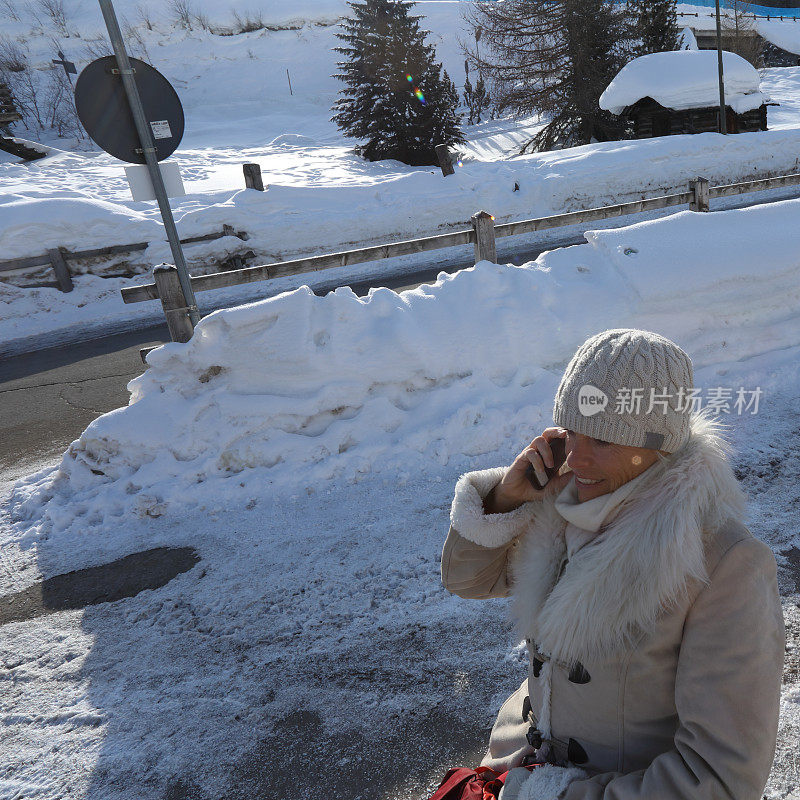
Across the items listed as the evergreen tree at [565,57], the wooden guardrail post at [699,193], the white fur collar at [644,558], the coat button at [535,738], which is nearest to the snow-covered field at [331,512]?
the coat button at [535,738]

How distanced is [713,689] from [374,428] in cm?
356

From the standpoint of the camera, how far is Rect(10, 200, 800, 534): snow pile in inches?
174

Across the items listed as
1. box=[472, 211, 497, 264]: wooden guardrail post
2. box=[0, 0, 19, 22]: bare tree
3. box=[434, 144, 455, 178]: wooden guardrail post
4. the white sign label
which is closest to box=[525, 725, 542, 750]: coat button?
the white sign label

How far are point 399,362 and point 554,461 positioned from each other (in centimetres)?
327

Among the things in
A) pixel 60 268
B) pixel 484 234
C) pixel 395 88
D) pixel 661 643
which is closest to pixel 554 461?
pixel 661 643

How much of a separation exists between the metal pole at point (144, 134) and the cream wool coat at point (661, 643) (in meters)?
4.41

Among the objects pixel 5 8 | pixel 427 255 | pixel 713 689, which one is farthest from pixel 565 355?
pixel 5 8

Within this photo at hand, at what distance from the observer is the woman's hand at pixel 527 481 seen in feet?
5.06

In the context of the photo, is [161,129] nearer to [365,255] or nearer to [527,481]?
[365,255]

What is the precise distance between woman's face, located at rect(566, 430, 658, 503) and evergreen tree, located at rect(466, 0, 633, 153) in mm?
26304

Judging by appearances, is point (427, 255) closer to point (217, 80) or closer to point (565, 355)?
point (565, 355)

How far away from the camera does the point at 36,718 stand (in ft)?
8.79

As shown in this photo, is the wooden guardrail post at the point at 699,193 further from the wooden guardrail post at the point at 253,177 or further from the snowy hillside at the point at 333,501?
the wooden guardrail post at the point at 253,177

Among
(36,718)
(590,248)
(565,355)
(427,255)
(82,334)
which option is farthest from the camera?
(427,255)
